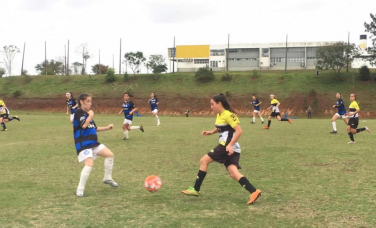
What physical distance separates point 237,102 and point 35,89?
37746mm

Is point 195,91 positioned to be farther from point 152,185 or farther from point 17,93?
point 152,185

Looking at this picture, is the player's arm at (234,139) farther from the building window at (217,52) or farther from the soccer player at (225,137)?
the building window at (217,52)

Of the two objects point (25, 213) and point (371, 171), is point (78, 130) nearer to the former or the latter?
point (25, 213)

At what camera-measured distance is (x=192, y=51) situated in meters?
90.2

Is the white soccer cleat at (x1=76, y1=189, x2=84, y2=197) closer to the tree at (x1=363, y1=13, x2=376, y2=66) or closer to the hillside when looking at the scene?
the hillside

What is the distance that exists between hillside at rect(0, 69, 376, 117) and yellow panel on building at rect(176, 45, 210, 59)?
24364 mm

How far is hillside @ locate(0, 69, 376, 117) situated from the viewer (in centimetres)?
5288

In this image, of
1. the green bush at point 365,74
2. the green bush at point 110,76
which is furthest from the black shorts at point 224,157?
the green bush at point 110,76

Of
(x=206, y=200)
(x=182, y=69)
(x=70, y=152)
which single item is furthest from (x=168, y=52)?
(x=206, y=200)

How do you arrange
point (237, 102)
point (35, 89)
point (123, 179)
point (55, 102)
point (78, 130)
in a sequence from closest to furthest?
point (78, 130) → point (123, 179) → point (237, 102) → point (55, 102) → point (35, 89)

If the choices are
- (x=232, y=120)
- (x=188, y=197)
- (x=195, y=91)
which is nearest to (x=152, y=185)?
(x=188, y=197)

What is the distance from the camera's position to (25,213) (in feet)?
19.0

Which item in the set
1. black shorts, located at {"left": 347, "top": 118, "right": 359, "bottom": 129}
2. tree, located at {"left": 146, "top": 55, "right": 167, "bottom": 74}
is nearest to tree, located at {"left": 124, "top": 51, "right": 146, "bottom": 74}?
tree, located at {"left": 146, "top": 55, "right": 167, "bottom": 74}

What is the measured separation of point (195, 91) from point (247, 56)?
33.2 m
